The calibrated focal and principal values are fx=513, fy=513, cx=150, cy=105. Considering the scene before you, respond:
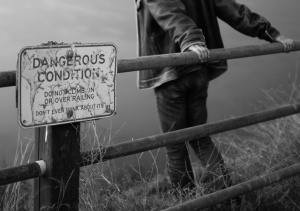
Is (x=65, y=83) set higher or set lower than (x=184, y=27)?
lower

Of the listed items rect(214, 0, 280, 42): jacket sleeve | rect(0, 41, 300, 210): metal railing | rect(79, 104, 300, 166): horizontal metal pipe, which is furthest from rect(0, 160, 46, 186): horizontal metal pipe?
rect(214, 0, 280, 42): jacket sleeve

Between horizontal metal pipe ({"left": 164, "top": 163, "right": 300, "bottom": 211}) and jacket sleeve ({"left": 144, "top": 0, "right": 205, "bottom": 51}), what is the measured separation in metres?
0.78

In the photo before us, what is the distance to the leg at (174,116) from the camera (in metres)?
2.96

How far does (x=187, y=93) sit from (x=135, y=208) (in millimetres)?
863

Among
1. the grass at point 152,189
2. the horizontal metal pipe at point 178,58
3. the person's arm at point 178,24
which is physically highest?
the person's arm at point 178,24

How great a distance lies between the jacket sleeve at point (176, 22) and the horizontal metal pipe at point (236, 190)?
0.78m

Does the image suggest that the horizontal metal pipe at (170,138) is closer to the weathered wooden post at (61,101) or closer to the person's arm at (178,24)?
the weathered wooden post at (61,101)

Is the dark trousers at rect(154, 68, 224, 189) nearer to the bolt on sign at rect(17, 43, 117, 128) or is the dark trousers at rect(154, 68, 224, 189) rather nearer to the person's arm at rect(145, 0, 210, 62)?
the person's arm at rect(145, 0, 210, 62)

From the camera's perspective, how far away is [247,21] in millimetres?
3162

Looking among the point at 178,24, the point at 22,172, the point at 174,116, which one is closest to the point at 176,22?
the point at 178,24

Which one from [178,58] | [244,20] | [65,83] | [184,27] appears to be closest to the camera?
[65,83]

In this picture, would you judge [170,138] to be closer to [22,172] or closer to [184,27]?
[184,27]

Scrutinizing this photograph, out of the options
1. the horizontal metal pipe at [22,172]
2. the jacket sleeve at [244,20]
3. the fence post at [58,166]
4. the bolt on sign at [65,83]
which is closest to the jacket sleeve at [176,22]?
the jacket sleeve at [244,20]

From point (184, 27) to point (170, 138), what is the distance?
62cm
